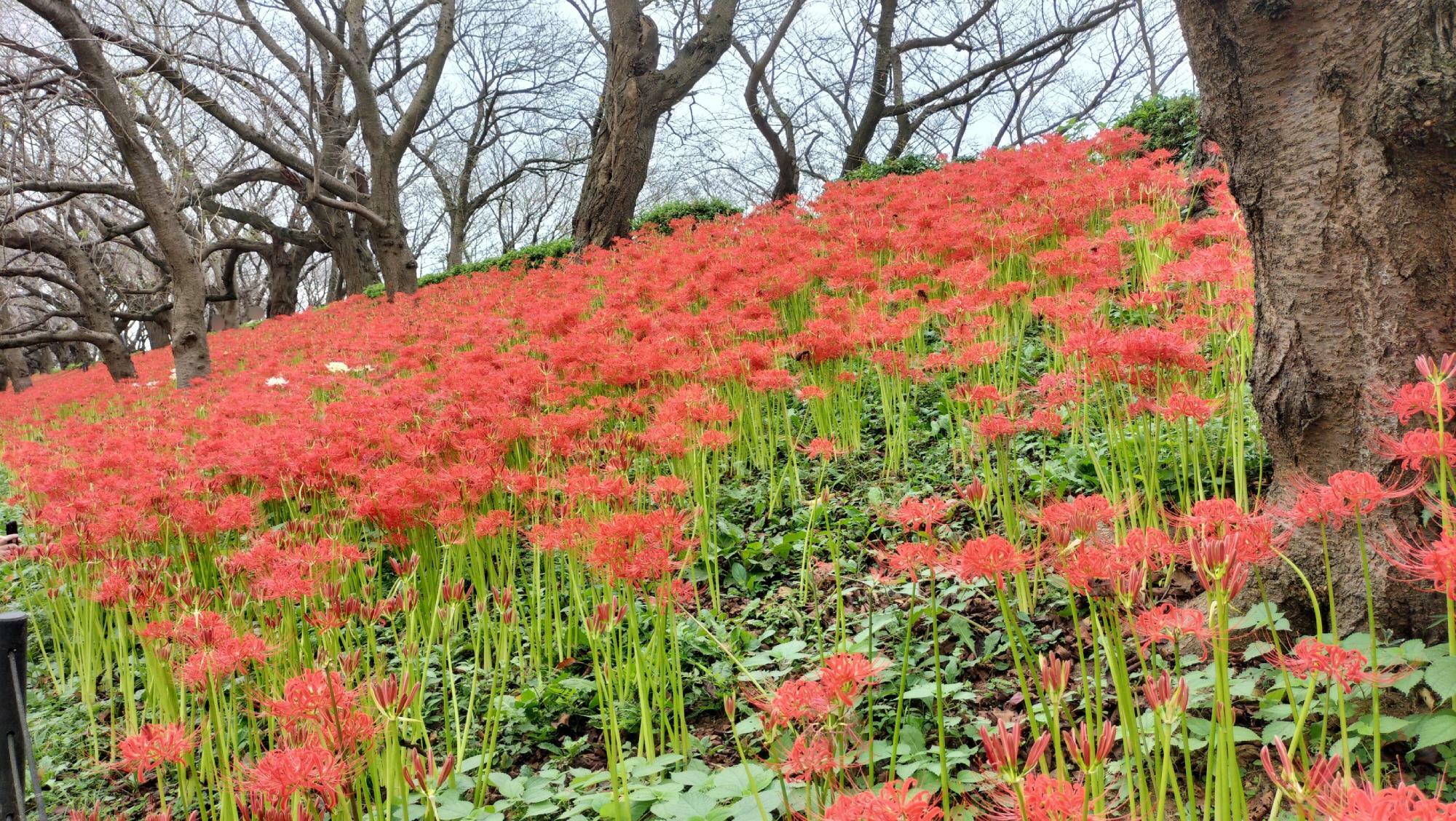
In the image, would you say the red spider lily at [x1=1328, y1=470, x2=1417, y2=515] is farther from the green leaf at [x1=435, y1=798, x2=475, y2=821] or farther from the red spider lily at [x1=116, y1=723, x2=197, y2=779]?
the red spider lily at [x1=116, y1=723, x2=197, y2=779]

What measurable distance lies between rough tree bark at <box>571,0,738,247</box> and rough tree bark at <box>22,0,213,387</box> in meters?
4.77

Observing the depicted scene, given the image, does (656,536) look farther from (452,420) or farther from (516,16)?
(516,16)

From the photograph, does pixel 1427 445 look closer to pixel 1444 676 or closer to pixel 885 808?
pixel 1444 676

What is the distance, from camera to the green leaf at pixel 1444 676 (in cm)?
154

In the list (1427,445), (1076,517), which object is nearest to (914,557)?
(1076,517)

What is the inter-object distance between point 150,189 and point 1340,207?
11037 millimetres

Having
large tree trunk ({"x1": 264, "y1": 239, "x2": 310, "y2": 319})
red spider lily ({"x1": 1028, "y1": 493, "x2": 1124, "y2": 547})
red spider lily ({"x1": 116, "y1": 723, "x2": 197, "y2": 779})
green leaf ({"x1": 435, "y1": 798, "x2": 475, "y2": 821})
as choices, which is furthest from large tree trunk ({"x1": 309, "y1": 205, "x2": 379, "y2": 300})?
red spider lily ({"x1": 1028, "y1": 493, "x2": 1124, "y2": 547})

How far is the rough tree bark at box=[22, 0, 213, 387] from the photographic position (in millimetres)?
8602

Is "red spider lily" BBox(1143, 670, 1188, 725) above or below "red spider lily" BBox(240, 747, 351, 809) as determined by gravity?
above

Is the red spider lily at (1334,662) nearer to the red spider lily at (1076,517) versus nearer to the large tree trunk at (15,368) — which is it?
the red spider lily at (1076,517)

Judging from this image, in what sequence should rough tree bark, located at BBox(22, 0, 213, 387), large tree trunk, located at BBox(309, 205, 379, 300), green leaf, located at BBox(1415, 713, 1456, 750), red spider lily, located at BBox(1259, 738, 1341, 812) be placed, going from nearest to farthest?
1. red spider lily, located at BBox(1259, 738, 1341, 812)
2. green leaf, located at BBox(1415, 713, 1456, 750)
3. rough tree bark, located at BBox(22, 0, 213, 387)
4. large tree trunk, located at BBox(309, 205, 379, 300)

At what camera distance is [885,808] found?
1.16 m

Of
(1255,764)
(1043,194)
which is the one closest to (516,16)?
(1043,194)

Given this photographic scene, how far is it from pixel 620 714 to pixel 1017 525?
160 centimetres
